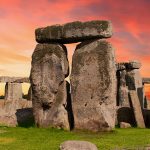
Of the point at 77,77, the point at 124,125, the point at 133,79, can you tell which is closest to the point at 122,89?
the point at 133,79

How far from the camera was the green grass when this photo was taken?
1538cm

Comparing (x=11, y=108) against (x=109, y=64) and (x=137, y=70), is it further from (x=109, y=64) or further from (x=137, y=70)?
(x=137, y=70)

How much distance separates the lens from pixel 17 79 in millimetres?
34812

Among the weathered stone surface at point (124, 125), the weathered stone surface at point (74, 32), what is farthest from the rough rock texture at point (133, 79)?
the weathered stone surface at point (74, 32)

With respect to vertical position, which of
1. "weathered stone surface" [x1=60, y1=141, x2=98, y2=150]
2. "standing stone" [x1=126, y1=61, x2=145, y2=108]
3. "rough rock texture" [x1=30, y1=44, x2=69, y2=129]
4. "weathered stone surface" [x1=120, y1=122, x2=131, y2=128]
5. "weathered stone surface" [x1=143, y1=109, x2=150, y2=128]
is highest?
"standing stone" [x1=126, y1=61, x2=145, y2=108]

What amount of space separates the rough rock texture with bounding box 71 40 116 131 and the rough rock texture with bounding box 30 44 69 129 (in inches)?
27.6

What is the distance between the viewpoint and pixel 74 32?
66.2ft

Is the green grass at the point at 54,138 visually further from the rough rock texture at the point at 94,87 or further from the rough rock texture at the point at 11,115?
the rough rock texture at the point at 11,115

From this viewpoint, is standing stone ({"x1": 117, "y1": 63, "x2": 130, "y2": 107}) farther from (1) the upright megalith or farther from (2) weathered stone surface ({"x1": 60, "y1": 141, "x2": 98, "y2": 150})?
(2) weathered stone surface ({"x1": 60, "y1": 141, "x2": 98, "y2": 150})

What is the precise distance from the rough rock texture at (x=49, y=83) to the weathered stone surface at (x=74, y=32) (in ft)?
1.52

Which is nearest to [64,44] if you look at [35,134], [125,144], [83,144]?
[35,134]

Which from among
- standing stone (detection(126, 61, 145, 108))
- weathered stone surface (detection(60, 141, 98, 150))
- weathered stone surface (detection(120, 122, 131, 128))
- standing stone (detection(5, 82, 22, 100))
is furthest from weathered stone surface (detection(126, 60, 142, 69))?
weathered stone surface (detection(60, 141, 98, 150))

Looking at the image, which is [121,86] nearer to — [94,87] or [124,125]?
[124,125]

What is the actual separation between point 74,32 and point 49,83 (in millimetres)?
2506
